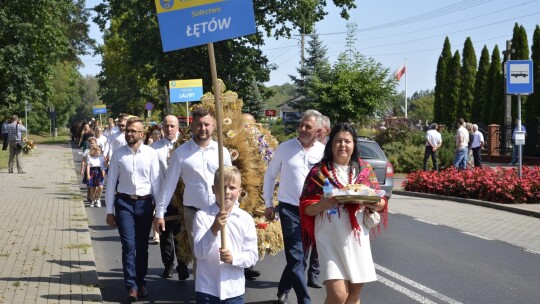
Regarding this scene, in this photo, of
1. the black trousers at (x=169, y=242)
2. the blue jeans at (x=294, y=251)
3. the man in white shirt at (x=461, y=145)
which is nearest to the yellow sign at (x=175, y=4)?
the blue jeans at (x=294, y=251)

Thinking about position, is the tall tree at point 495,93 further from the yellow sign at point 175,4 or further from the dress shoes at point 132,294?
the yellow sign at point 175,4

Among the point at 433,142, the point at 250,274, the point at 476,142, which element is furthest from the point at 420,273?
the point at 476,142

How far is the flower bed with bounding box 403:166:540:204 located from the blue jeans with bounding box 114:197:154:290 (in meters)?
10.8

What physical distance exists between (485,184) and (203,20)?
1329 centimetres

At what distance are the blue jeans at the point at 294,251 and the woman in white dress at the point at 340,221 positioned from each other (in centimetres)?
147

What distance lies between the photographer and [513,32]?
1475 inches

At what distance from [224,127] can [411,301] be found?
2.58 meters

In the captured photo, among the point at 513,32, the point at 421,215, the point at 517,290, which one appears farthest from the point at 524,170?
the point at 513,32

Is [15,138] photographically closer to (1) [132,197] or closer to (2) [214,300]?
(1) [132,197]

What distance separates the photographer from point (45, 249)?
1012cm

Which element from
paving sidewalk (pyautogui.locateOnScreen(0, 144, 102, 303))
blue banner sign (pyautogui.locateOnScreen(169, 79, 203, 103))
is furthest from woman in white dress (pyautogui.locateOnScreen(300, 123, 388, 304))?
blue banner sign (pyautogui.locateOnScreen(169, 79, 203, 103))

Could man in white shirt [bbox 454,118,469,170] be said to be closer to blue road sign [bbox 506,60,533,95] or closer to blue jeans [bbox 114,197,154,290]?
blue road sign [bbox 506,60,533,95]

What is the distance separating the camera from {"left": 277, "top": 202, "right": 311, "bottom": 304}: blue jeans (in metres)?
6.77

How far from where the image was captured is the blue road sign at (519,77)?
16.8m
